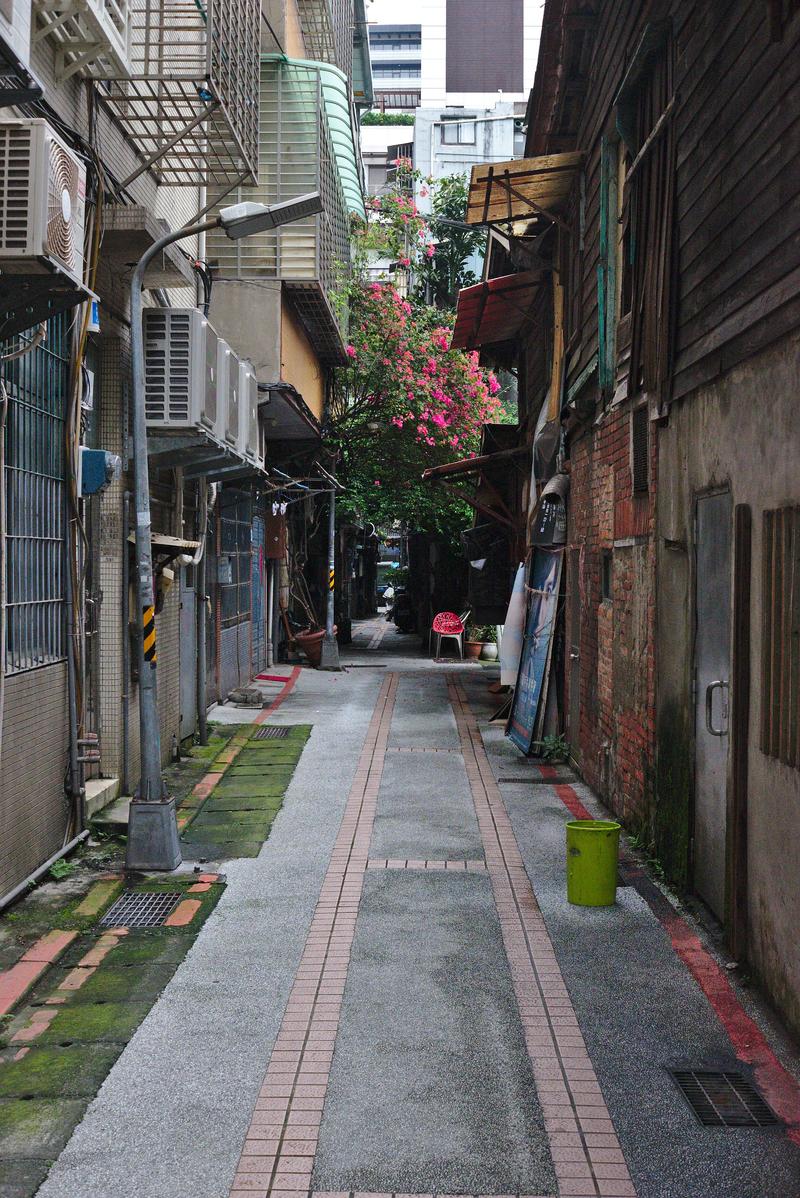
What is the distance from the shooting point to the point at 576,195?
12.1 m

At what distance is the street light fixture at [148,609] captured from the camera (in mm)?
8133

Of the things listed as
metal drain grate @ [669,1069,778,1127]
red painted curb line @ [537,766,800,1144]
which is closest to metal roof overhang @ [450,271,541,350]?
red painted curb line @ [537,766,800,1144]

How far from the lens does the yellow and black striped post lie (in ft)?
27.2

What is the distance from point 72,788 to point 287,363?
37.7 ft

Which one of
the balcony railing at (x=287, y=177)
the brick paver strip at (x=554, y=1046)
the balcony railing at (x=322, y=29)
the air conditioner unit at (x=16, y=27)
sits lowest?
the brick paver strip at (x=554, y=1046)

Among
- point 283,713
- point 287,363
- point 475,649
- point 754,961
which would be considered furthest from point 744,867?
point 475,649

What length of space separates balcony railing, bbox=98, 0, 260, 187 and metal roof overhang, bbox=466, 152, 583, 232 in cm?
234

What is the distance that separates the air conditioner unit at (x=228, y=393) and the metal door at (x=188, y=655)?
1761 millimetres

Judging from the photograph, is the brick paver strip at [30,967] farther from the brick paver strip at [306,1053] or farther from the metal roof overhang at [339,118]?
the metal roof overhang at [339,118]

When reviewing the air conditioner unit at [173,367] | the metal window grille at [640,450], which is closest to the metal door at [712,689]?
the metal window grille at [640,450]

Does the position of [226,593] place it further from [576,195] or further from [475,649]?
[475,649]

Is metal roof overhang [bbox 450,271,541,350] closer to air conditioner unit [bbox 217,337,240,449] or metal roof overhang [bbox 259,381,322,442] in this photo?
metal roof overhang [bbox 259,381,322,442]

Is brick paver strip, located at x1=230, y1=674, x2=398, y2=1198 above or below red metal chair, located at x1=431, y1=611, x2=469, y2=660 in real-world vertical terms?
below

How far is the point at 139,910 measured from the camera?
7.32m
